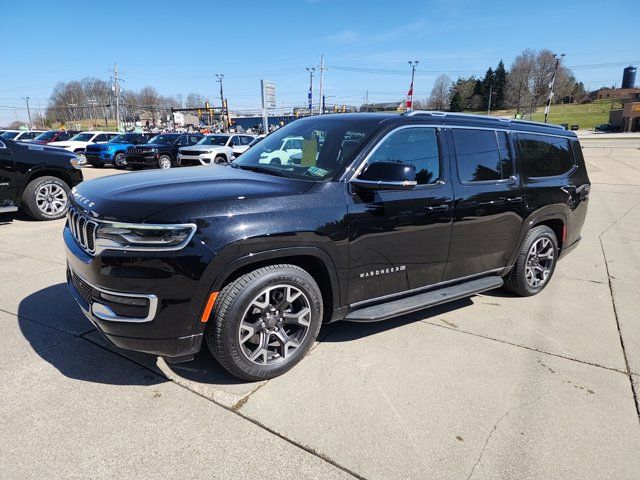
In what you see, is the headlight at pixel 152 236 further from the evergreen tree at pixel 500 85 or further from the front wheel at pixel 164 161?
the evergreen tree at pixel 500 85

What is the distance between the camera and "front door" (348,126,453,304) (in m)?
3.10

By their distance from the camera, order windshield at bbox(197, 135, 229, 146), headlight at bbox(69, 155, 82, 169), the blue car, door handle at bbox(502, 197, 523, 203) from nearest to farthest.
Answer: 1. door handle at bbox(502, 197, 523, 203)
2. headlight at bbox(69, 155, 82, 169)
3. windshield at bbox(197, 135, 229, 146)
4. the blue car

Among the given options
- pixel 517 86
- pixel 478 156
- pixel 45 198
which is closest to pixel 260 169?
pixel 478 156

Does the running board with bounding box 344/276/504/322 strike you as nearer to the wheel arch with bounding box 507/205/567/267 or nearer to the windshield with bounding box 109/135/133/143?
the wheel arch with bounding box 507/205/567/267

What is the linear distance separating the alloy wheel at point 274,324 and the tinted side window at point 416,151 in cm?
123

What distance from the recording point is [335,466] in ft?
7.43

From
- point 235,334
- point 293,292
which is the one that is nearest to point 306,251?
point 293,292

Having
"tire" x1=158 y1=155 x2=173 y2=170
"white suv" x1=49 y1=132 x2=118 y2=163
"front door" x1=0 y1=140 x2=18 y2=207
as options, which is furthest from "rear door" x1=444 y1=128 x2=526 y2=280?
"white suv" x1=49 y1=132 x2=118 y2=163

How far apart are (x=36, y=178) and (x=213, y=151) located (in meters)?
10.3

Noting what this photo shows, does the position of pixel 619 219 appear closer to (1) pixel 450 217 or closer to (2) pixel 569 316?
(2) pixel 569 316

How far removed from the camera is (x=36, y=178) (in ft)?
24.6

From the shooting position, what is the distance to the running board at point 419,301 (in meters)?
3.23

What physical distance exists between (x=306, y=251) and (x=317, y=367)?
933mm

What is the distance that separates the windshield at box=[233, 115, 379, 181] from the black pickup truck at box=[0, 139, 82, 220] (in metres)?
5.28
